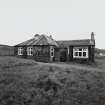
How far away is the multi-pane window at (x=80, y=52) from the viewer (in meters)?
25.9

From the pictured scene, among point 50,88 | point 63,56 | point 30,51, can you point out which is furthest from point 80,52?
point 50,88

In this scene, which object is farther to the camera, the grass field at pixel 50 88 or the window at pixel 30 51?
the window at pixel 30 51

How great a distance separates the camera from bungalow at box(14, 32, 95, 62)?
2600 cm

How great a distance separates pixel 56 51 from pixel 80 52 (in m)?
5.79

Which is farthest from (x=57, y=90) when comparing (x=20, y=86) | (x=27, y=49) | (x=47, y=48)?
(x=27, y=49)

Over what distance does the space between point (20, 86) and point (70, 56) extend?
17.0 meters

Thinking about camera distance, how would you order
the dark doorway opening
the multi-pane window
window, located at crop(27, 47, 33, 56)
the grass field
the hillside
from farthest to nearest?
the hillside < the dark doorway opening < window, located at crop(27, 47, 33, 56) < the multi-pane window < the grass field

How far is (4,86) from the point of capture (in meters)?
12.3

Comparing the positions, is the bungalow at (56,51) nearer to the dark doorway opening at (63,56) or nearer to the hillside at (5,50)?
the dark doorway opening at (63,56)

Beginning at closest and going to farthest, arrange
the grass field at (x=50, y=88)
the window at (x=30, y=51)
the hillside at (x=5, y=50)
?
the grass field at (x=50, y=88), the window at (x=30, y=51), the hillside at (x=5, y=50)

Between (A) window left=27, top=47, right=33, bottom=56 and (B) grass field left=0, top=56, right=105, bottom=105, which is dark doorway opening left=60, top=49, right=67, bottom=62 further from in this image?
(B) grass field left=0, top=56, right=105, bottom=105

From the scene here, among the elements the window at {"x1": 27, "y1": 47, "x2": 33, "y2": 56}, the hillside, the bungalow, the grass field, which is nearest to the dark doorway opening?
the bungalow

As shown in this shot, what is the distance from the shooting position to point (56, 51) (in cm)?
2930

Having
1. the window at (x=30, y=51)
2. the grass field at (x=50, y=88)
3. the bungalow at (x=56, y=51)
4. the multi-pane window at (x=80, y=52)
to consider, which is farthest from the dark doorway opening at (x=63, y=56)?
the grass field at (x=50, y=88)
